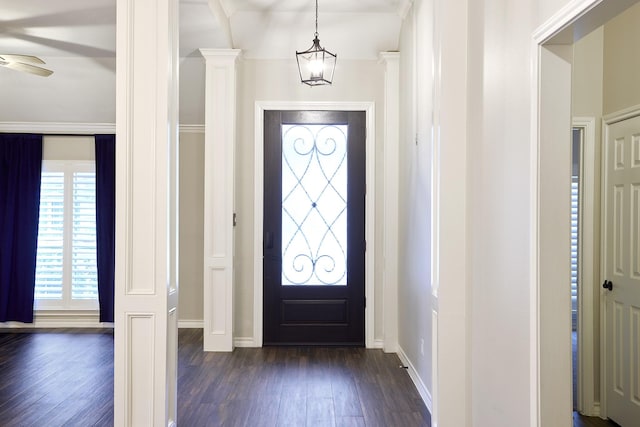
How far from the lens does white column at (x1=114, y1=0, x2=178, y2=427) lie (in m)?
2.53

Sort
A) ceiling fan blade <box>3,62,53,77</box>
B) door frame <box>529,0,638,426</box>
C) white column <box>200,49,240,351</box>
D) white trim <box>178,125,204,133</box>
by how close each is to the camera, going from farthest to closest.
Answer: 1. white trim <box>178,125,204,133</box>
2. white column <box>200,49,240,351</box>
3. ceiling fan blade <box>3,62,53,77</box>
4. door frame <box>529,0,638,426</box>

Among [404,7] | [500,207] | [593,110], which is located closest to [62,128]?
[404,7]

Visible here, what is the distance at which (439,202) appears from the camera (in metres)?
2.45

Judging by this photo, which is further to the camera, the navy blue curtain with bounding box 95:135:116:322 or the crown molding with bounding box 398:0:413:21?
the navy blue curtain with bounding box 95:135:116:322

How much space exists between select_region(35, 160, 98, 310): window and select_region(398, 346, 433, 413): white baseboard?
12.1 ft

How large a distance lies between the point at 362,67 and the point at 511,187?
330 centimetres

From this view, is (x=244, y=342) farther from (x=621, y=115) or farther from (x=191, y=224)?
(x=621, y=115)

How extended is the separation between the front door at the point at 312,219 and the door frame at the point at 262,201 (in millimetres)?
51

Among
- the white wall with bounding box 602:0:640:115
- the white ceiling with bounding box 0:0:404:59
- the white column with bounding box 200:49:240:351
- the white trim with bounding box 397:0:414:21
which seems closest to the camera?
the white wall with bounding box 602:0:640:115

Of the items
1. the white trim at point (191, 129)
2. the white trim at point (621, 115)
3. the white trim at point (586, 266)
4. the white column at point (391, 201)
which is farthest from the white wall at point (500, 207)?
the white trim at point (191, 129)

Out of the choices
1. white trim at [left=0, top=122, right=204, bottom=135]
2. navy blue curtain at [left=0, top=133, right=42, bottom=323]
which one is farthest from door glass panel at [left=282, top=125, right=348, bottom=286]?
navy blue curtain at [left=0, top=133, right=42, bottom=323]

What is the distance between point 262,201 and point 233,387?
1.86 metres

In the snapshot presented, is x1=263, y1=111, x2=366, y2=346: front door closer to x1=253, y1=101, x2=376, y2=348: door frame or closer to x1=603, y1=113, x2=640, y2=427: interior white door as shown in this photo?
x1=253, y1=101, x2=376, y2=348: door frame

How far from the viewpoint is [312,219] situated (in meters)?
4.93
